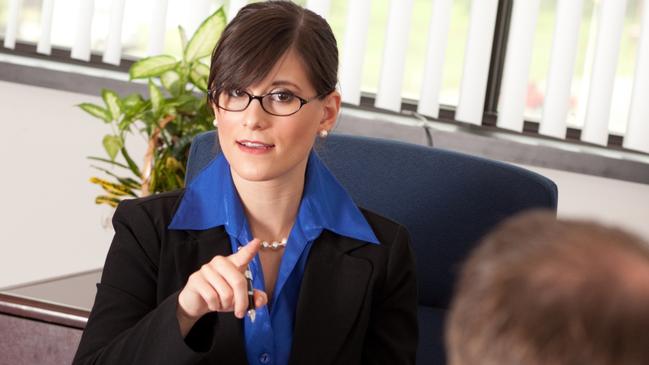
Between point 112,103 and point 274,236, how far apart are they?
4.21 ft

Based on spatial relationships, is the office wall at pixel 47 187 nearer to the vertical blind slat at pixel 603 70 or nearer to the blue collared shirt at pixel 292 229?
the vertical blind slat at pixel 603 70

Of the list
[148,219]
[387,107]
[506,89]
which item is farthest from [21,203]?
[148,219]

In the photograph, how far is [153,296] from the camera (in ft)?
4.62

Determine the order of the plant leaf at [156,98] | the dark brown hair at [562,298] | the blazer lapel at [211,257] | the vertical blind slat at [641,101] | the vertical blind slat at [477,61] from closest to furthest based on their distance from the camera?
the dark brown hair at [562,298] → the blazer lapel at [211,257] → the plant leaf at [156,98] → the vertical blind slat at [641,101] → the vertical blind slat at [477,61]

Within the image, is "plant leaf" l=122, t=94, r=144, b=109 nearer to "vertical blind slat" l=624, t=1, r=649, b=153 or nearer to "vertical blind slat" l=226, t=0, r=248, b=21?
"vertical blind slat" l=226, t=0, r=248, b=21

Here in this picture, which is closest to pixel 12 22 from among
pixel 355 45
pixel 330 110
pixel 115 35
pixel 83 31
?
pixel 83 31

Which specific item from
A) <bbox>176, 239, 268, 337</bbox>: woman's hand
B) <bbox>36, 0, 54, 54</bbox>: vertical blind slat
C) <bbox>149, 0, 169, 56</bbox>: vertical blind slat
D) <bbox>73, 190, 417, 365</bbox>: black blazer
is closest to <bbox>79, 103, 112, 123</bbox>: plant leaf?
<bbox>149, 0, 169, 56</bbox>: vertical blind slat

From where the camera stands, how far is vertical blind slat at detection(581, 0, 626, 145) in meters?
2.75

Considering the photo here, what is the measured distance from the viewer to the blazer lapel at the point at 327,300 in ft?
4.61

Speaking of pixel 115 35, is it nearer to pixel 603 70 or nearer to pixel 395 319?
pixel 603 70

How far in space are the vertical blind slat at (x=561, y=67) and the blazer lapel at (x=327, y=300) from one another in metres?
1.49

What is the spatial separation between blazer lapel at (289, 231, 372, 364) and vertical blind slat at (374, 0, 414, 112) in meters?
1.51

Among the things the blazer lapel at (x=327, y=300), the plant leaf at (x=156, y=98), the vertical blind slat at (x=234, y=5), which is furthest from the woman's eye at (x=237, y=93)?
the vertical blind slat at (x=234, y=5)

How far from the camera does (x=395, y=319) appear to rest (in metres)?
1.45
